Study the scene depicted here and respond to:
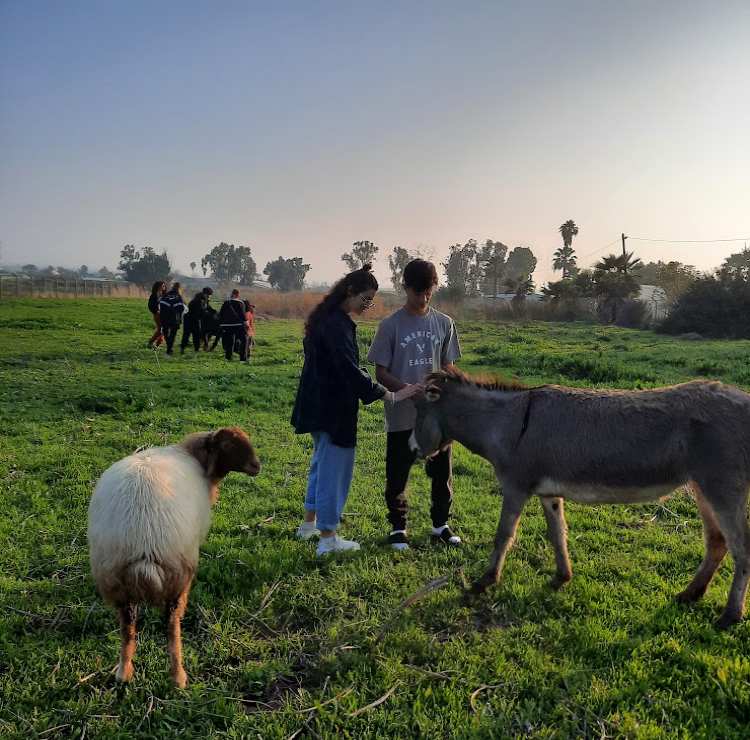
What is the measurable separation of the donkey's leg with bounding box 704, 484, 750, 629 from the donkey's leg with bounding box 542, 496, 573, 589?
1.14 meters

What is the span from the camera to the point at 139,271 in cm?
8831

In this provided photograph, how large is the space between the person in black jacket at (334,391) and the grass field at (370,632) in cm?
59

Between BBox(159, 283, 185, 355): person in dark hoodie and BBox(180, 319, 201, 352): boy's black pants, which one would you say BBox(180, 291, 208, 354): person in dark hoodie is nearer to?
BBox(180, 319, 201, 352): boy's black pants

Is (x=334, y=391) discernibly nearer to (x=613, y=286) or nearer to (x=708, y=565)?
(x=708, y=565)

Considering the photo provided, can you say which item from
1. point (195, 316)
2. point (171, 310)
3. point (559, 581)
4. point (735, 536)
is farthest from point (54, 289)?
point (735, 536)

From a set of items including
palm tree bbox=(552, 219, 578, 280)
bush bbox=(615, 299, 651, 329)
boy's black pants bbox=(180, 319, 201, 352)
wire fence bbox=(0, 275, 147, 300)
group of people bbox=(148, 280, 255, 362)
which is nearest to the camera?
group of people bbox=(148, 280, 255, 362)

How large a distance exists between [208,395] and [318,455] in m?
7.13

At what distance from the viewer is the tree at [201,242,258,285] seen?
123 meters

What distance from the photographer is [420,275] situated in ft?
15.9

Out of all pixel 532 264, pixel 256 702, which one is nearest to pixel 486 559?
pixel 256 702

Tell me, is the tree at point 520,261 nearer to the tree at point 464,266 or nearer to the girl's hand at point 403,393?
the tree at point 464,266

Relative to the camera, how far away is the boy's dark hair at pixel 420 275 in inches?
190

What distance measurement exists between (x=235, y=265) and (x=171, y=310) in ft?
370

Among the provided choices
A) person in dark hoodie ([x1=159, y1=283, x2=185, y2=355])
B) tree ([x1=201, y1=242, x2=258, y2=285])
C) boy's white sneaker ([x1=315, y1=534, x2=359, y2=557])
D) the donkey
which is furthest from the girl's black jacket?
tree ([x1=201, y1=242, x2=258, y2=285])
